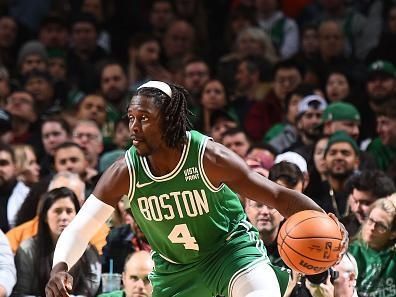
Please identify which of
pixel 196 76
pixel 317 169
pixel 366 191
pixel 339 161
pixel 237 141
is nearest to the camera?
pixel 366 191

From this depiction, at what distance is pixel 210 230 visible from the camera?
18.9 ft

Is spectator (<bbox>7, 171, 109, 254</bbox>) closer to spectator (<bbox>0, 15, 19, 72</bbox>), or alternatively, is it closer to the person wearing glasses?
the person wearing glasses

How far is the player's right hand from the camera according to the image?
17.4ft

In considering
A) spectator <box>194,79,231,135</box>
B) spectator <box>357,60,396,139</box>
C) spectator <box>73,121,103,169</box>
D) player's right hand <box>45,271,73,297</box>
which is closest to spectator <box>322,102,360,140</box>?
spectator <box>357,60,396,139</box>

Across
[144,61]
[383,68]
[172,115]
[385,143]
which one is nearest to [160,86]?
[172,115]

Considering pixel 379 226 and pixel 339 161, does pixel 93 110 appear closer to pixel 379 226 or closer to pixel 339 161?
pixel 339 161

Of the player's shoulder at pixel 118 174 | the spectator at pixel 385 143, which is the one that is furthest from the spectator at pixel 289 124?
the player's shoulder at pixel 118 174

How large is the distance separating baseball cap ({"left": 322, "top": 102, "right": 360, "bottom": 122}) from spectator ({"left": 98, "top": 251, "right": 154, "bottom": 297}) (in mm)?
3093

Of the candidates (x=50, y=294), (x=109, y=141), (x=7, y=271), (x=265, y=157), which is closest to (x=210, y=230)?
(x=50, y=294)

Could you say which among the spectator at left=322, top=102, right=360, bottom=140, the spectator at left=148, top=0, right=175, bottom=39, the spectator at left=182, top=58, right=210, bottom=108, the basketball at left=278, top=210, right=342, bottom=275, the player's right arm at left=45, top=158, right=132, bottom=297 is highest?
the spectator at left=148, top=0, right=175, bottom=39

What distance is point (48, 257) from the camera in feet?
24.3

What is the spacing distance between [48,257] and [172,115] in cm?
216

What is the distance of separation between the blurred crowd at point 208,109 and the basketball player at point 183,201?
3.31 feet

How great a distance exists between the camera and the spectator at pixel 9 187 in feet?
28.6
